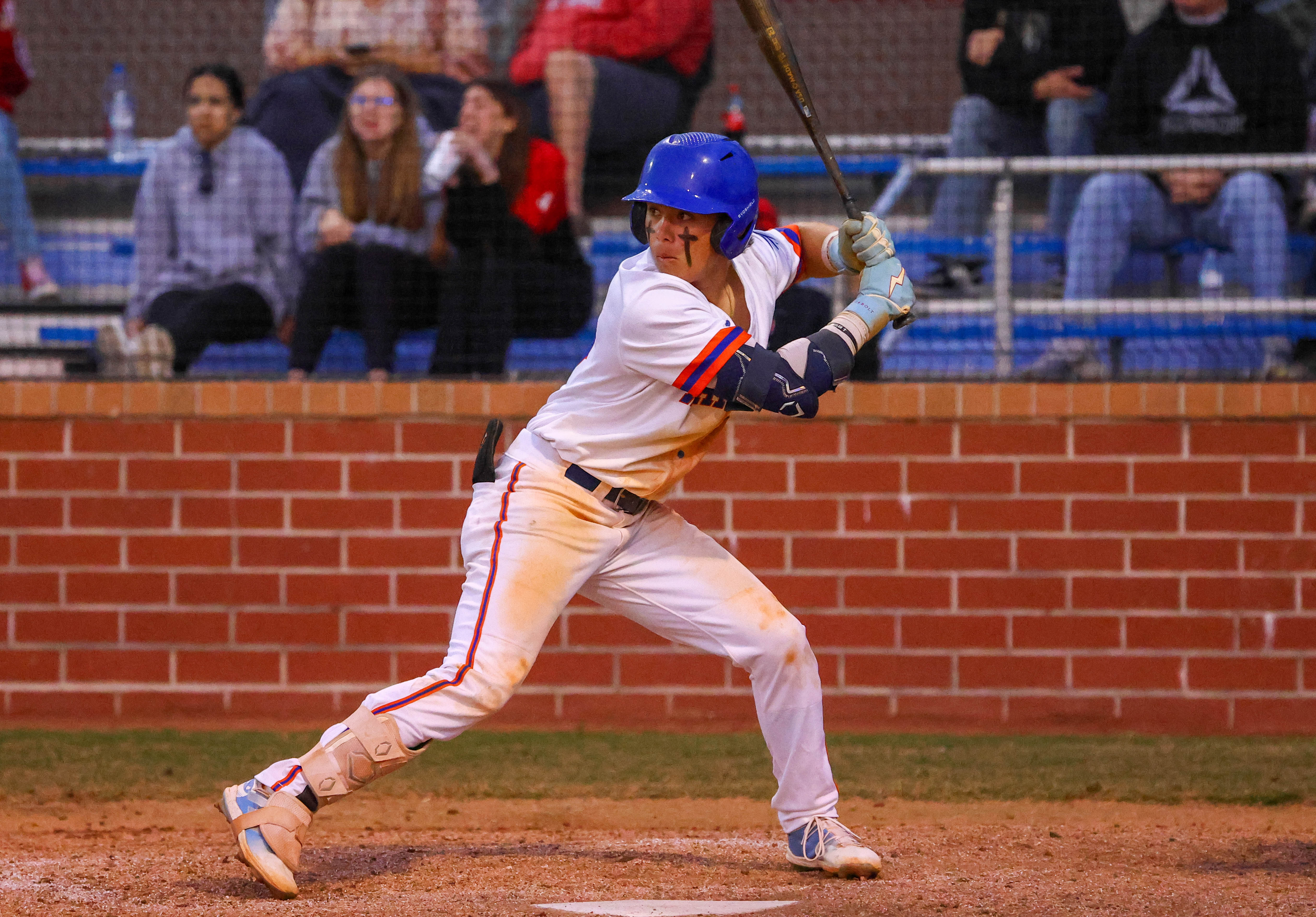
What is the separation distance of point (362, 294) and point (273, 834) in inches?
120

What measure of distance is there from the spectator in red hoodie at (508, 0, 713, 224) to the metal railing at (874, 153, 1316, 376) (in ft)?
3.82

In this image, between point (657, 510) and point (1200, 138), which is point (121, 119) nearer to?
point (657, 510)

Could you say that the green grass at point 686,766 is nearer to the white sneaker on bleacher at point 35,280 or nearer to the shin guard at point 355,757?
the shin guard at point 355,757

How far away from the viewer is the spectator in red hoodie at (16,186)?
6531mm

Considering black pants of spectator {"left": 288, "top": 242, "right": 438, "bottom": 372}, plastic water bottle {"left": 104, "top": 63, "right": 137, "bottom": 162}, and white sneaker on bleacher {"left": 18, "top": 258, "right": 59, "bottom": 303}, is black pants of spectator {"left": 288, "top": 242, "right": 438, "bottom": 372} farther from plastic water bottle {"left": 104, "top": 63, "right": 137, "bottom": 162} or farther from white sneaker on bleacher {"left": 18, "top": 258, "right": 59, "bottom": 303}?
plastic water bottle {"left": 104, "top": 63, "right": 137, "bottom": 162}

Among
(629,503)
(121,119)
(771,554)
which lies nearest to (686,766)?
(771,554)

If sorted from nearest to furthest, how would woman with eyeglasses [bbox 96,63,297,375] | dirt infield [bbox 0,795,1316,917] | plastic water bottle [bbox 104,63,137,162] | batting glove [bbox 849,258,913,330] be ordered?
dirt infield [bbox 0,795,1316,917]
batting glove [bbox 849,258,913,330]
woman with eyeglasses [bbox 96,63,297,375]
plastic water bottle [bbox 104,63,137,162]

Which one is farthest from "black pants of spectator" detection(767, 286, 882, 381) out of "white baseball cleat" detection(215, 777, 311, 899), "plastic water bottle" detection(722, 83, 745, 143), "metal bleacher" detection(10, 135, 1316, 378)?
"white baseball cleat" detection(215, 777, 311, 899)

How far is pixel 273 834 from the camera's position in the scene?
3.32 m

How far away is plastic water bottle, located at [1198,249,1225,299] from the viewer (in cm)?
611

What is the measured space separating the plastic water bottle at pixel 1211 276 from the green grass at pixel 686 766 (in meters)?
1.86

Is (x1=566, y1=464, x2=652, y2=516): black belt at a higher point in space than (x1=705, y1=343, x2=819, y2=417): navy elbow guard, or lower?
lower

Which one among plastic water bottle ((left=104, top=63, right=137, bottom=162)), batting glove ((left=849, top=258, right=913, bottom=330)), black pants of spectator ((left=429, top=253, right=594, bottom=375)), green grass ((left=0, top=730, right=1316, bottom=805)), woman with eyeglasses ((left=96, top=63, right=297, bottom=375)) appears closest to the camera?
batting glove ((left=849, top=258, right=913, bottom=330))

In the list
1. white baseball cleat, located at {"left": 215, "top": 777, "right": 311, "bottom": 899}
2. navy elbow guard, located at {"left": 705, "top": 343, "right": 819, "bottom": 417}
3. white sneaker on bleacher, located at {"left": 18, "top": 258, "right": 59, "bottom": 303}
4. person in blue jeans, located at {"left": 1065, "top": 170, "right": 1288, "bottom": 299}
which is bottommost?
white baseball cleat, located at {"left": 215, "top": 777, "right": 311, "bottom": 899}
